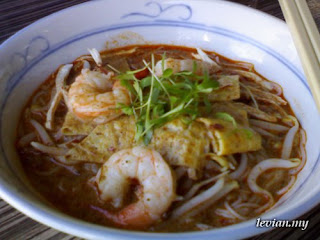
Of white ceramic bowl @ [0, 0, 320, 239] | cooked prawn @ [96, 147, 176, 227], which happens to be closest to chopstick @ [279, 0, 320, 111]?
white ceramic bowl @ [0, 0, 320, 239]

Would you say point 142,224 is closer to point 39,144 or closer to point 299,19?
point 39,144

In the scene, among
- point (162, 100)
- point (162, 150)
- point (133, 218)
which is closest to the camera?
point (133, 218)

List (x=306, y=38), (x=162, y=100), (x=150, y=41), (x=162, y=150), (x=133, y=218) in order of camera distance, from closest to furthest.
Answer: (x=133, y=218) < (x=162, y=150) < (x=162, y=100) < (x=306, y=38) < (x=150, y=41)

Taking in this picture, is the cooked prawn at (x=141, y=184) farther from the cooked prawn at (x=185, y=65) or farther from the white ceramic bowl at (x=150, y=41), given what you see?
the cooked prawn at (x=185, y=65)

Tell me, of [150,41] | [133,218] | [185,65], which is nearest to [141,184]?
[133,218]

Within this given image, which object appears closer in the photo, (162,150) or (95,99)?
(162,150)

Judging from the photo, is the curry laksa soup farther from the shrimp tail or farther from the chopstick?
the chopstick

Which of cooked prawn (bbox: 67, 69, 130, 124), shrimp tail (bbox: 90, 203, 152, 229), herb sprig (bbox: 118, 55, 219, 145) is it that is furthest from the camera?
cooked prawn (bbox: 67, 69, 130, 124)

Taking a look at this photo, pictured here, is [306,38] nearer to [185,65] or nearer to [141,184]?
[185,65]
